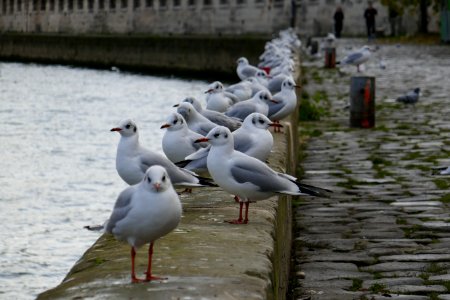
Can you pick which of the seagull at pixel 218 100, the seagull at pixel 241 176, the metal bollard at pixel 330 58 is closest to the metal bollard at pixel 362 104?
the seagull at pixel 218 100

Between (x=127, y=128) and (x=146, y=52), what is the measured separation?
46.1 m

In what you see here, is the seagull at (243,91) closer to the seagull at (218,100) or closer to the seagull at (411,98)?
the seagull at (218,100)

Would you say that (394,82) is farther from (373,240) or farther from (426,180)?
(373,240)

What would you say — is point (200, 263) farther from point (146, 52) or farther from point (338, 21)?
point (146, 52)

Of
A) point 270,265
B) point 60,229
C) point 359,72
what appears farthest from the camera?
point 359,72

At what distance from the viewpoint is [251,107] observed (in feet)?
30.0

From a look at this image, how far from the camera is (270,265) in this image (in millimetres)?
4531

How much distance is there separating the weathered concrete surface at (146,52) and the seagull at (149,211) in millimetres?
36055

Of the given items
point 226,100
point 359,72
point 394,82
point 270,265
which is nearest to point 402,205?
point 226,100

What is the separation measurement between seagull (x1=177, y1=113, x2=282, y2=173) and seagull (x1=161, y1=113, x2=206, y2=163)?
0.20 meters

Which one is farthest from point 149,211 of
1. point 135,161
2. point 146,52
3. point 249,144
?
point 146,52

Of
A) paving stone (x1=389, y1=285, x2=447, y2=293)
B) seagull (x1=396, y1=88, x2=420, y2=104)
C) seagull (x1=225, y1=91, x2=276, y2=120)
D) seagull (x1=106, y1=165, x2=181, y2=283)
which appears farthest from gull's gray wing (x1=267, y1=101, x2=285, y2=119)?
seagull (x1=396, y1=88, x2=420, y2=104)

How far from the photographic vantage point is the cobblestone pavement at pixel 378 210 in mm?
6168

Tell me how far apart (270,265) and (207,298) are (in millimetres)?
667
